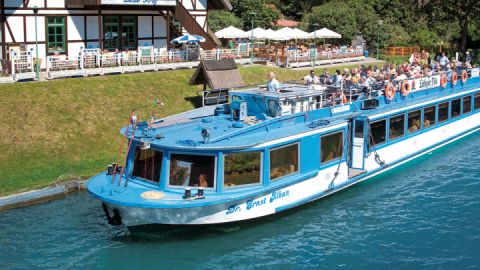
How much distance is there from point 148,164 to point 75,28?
18816 mm

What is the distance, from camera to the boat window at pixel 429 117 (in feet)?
82.3

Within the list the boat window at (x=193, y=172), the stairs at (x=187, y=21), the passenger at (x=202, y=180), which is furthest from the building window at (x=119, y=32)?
the passenger at (x=202, y=180)

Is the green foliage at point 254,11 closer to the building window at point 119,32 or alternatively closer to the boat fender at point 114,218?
the building window at point 119,32

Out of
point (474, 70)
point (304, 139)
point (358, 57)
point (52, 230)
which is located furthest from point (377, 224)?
point (358, 57)

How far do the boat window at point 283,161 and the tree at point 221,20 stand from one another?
115ft

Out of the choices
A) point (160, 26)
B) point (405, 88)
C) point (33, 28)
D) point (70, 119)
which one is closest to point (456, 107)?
point (405, 88)

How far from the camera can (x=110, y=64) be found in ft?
102

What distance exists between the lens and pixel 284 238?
16.7 m

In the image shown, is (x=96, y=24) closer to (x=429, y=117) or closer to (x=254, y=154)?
(x=429, y=117)

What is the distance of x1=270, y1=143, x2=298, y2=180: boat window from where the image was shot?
56.9ft

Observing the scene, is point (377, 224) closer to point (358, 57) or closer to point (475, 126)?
point (475, 126)

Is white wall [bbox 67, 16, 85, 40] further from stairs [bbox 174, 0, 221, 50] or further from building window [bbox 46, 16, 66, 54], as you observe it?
stairs [bbox 174, 0, 221, 50]

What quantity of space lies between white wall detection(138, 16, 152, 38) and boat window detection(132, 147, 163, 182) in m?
20.6

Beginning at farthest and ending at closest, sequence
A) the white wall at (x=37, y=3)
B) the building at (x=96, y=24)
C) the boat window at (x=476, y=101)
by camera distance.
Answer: the white wall at (x=37, y=3), the building at (x=96, y=24), the boat window at (x=476, y=101)
